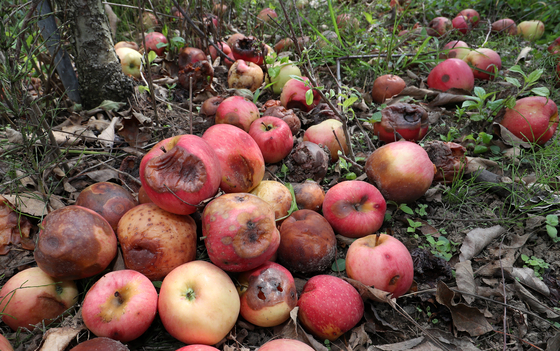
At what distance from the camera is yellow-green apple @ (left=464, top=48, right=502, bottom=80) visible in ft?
13.9

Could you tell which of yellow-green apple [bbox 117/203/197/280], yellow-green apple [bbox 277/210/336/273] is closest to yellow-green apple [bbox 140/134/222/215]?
yellow-green apple [bbox 117/203/197/280]

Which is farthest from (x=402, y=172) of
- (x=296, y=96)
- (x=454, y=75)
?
(x=454, y=75)

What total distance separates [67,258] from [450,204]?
2.84 meters

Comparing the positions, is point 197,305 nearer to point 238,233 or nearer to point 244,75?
point 238,233

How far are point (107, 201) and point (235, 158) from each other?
905 mm

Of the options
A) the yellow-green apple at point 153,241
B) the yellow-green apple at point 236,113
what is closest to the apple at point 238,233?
the yellow-green apple at point 153,241

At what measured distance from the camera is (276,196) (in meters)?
2.52

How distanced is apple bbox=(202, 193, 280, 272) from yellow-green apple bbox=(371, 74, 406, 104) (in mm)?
2614

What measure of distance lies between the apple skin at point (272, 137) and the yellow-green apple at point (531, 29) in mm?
4916

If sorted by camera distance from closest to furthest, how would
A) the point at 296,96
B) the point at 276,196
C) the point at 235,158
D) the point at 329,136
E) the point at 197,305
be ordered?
the point at 197,305 → the point at 235,158 → the point at 276,196 → the point at 329,136 → the point at 296,96

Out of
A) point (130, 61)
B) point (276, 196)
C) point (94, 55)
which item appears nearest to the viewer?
point (276, 196)

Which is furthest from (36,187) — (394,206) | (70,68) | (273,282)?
(394,206)

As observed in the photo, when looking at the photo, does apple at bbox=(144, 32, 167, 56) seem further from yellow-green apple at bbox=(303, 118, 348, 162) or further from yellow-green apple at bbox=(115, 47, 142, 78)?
yellow-green apple at bbox=(303, 118, 348, 162)

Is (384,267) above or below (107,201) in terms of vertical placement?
below
